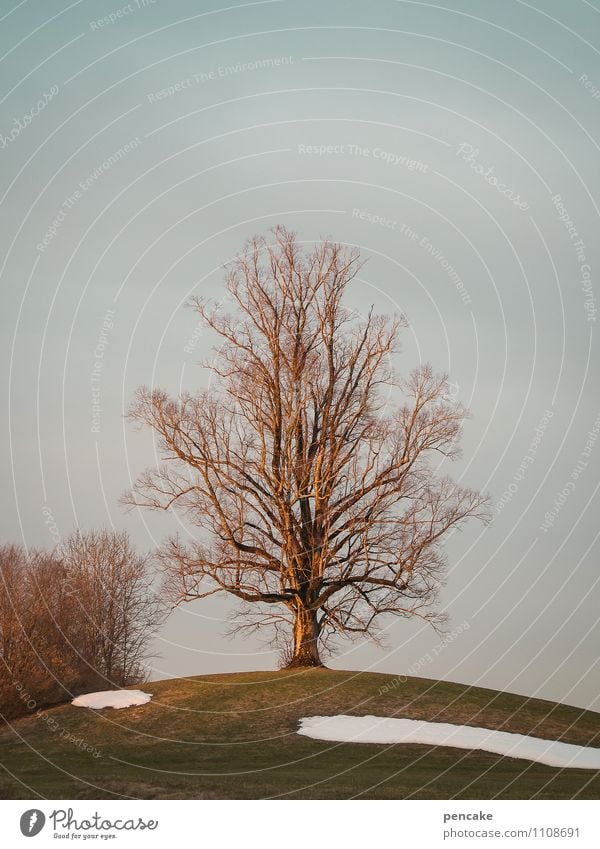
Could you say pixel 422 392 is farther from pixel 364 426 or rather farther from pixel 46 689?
pixel 46 689

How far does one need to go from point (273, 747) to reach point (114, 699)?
6751mm

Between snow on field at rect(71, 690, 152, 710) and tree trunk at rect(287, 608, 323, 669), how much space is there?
4912 mm

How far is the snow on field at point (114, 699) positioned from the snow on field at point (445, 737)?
18.0ft

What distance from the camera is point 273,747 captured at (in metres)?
23.5
